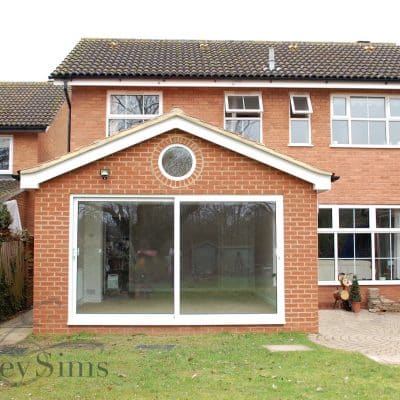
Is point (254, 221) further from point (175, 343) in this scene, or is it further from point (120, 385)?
point (120, 385)

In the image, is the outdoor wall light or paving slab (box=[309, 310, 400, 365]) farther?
the outdoor wall light

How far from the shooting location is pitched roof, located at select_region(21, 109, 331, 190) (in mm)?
11039

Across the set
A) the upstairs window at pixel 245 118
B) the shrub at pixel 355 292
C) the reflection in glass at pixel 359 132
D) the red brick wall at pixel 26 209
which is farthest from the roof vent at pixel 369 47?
the red brick wall at pixel 26 209

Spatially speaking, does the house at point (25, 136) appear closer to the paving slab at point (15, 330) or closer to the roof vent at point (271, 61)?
the paving slab at point (15, 330)

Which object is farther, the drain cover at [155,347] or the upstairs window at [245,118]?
the upstairs window at [245,118]

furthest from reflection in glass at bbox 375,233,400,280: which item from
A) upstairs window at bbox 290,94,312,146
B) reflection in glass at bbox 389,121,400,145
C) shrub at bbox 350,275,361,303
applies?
upstairs window at bbox 290,94,312,146

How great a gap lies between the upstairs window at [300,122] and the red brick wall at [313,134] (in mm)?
158

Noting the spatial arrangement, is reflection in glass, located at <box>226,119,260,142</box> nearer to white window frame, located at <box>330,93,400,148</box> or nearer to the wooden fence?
white window frame, located at <box>330,93,400,148</box>

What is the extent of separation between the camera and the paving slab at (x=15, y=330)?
34.5ft

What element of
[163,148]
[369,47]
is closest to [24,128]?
[163,148]

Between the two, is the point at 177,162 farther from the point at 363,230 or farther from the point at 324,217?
the point at 363,230

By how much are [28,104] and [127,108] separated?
22.1 ft

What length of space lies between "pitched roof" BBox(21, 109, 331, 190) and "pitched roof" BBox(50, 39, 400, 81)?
5.53m

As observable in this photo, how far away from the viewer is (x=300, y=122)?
55.7ft
